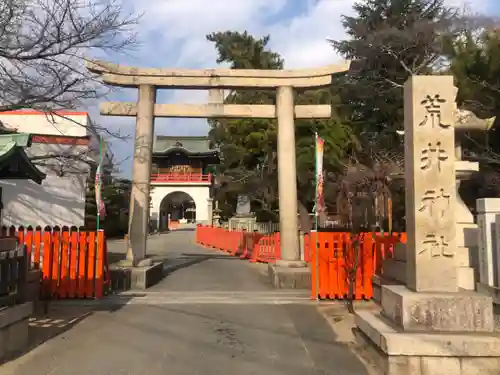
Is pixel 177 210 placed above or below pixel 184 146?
below

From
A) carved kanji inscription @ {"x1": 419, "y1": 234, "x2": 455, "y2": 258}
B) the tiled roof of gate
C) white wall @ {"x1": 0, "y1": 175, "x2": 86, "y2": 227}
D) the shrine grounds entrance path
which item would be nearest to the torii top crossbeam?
the shrine grounds entrance path

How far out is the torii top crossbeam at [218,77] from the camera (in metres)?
11.4

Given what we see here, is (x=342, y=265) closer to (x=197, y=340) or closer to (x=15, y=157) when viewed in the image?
(x=197, y=340)

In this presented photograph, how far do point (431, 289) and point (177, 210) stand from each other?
63143mm

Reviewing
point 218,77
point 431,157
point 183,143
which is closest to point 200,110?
point 218,77

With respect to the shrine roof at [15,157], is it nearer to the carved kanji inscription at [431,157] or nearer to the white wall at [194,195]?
the carved kanji inscription at [431,157]

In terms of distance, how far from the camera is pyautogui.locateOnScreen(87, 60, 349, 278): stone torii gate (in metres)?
11.3

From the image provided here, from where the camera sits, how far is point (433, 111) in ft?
17.0

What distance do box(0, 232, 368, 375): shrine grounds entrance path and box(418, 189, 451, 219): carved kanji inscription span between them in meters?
1.93

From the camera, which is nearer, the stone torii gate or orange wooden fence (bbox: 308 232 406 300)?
orange wooden fence (bbox: 308 232 406 300)

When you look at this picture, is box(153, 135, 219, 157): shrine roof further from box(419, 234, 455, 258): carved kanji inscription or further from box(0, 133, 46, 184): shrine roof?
box(419, 234, 455, 258): carved kanji inscription

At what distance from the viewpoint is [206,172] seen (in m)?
52.8

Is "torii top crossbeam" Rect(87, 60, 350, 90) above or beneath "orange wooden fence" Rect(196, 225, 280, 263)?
above

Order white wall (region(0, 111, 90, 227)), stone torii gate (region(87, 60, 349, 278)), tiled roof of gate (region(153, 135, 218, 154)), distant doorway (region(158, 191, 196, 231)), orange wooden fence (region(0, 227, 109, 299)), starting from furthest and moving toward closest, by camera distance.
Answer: distant doorway (region(158, 191, 196, 231))
tiled roof of gate (region(153, 135, 218, 154))
white wall (region(0, 111, 90, 227))
stone torii gate (region(87, 60, 349, 278))
orange wooden fence (region(0, 227, 109, 299))
